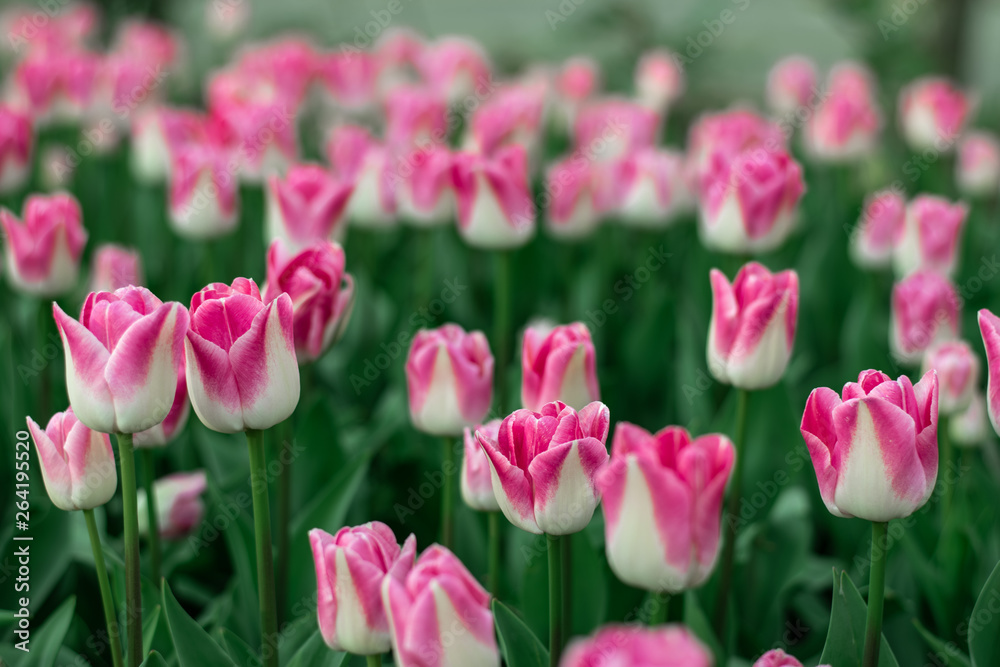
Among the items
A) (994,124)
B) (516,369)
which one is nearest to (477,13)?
(994,124)

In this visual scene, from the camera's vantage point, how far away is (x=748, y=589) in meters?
1.60

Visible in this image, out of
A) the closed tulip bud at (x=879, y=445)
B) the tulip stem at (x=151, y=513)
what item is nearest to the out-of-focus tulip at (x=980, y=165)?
the closed tulip bud at (x=879, y=445)

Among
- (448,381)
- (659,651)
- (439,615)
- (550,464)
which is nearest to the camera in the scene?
(659,651)

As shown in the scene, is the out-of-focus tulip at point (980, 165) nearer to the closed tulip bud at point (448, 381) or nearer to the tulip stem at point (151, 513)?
the closed tulip bud at point (448, 381)

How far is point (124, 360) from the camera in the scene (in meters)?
0.97

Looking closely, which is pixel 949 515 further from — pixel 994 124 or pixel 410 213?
pixel 994 124

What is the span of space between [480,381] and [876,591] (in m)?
0.51

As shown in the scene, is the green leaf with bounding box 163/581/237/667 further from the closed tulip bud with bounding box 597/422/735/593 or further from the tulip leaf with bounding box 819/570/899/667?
the tulip leaf with bounding box 819/570/899/667

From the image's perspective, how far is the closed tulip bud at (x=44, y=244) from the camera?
5.60ft

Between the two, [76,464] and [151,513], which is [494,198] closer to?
[151,513]

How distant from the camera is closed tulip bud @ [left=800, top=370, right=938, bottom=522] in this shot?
0.96m

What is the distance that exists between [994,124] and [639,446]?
430cm

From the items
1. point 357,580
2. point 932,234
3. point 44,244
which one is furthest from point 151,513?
point 932,234

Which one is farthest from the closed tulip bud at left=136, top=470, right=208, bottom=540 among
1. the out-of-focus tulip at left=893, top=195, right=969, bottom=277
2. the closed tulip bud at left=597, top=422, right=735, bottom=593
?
the out-of-focus tulip at left=893, top=195, right=969, bottom=277
